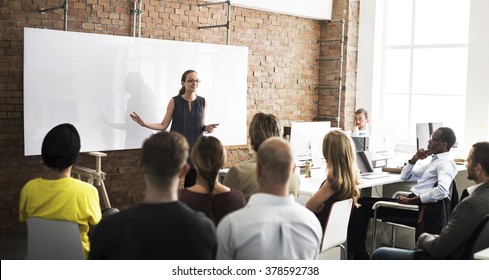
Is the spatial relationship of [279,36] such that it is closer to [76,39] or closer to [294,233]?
[76,39]

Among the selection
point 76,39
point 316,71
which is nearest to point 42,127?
point 76,39

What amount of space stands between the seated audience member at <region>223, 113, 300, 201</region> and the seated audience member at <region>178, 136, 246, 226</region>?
1.88 ft

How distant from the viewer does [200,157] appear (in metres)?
3.29

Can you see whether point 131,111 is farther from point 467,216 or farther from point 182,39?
point 467,216

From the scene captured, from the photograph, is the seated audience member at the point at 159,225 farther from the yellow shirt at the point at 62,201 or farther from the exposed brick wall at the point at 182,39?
the exposed brick wall at the point at 182,39

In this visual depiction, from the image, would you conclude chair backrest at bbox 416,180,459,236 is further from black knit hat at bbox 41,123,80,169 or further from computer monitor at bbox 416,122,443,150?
black knit hat at bbox 41,123,80,169

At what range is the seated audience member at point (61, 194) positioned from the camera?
10.2ft

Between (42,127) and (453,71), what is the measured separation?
6.23 meters

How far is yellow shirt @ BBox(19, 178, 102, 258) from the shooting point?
3105 millimetres

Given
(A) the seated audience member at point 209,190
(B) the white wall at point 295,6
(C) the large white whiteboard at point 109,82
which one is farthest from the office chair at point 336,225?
(B) the white wall at point 295,6

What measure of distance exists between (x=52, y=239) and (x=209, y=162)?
2.92ft

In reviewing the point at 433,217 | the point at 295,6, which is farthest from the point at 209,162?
the point at 295,6

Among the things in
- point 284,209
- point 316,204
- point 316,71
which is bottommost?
point 316,204

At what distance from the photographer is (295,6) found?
9141mm
